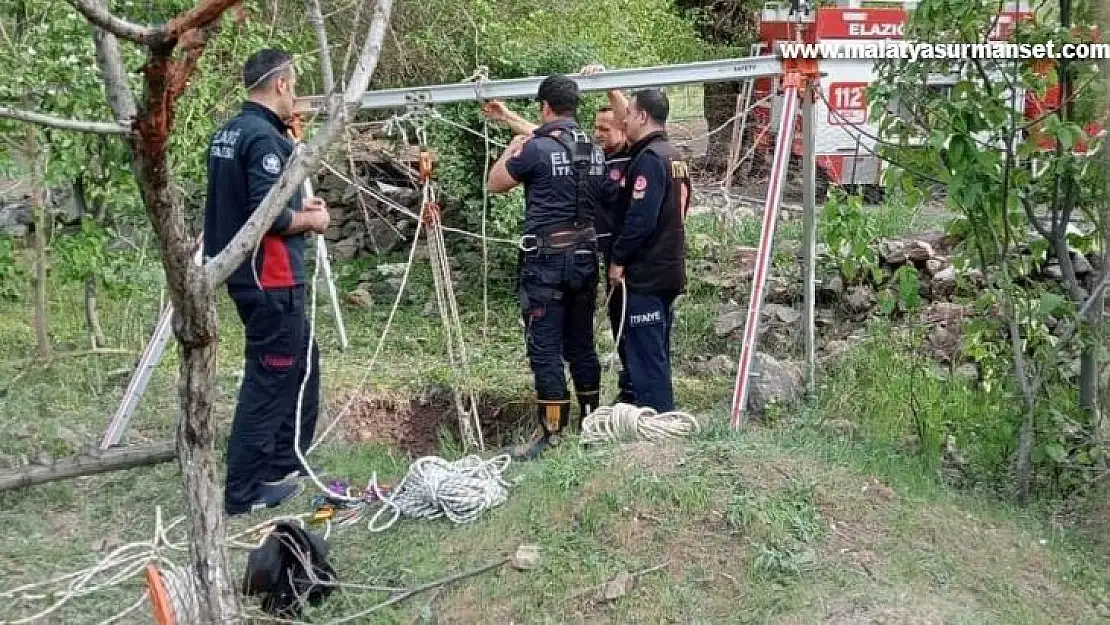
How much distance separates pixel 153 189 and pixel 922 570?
289cm

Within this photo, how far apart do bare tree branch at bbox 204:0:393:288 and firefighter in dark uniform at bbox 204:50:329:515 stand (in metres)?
1.74

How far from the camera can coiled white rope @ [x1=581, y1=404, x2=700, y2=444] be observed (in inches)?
197

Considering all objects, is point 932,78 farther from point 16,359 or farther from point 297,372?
point 16,359

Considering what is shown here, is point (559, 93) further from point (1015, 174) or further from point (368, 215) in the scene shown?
point (368, 215)

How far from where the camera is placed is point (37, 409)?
651 cm

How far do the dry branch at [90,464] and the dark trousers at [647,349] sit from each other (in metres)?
2.40

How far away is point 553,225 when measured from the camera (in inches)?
226

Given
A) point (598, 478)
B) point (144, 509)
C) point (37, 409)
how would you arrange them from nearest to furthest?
point (598, 478)
point (144, 509)
point (37, 409)

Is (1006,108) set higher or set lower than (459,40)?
lower

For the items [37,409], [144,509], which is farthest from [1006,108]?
[37,409]

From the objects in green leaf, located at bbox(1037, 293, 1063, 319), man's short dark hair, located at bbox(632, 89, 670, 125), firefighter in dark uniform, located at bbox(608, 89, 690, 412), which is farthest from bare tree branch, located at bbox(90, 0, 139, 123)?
green leaf, located at bbox(1037, 293, 1063, 319)

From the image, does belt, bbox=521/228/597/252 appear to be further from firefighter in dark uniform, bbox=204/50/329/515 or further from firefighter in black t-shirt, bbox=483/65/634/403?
firefighter in dark uniform, bbox=204/50/329/515

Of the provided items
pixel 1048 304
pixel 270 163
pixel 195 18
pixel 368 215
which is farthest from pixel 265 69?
pixel 368 215

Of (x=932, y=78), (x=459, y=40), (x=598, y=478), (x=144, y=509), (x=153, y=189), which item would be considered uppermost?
(x=459, y=40)
